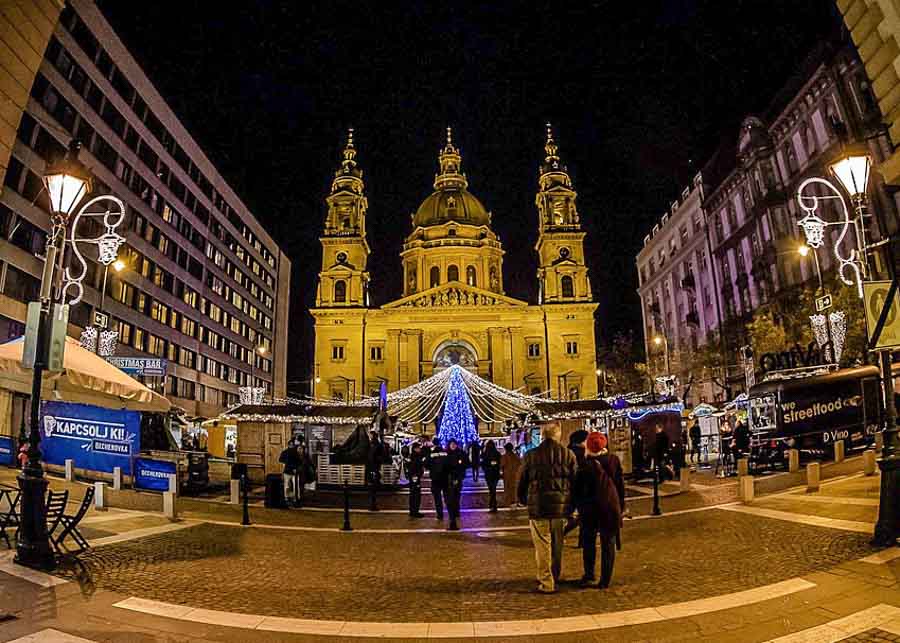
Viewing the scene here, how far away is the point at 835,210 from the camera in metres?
32.1

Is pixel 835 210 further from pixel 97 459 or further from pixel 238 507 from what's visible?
pixel 97 459

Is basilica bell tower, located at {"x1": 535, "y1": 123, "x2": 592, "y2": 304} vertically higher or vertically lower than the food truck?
higher

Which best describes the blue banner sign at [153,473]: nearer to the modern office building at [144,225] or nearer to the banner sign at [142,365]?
the banner sign at [142,365]

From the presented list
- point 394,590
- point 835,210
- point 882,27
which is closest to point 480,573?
point 394,590

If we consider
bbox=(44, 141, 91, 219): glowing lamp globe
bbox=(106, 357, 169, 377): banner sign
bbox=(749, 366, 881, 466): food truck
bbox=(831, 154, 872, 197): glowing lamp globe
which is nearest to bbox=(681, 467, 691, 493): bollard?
bbox=(749, 366, 881, 466): food truck

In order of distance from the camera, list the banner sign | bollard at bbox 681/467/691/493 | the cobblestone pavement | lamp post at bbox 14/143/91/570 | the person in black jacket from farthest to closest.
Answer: the banner sign < bollard at bbox 681/467/691/493 < the person in black jacket < lamp post at bbox 14/143/91/570 < the cobblestone pavement

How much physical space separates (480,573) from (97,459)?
13.0 m

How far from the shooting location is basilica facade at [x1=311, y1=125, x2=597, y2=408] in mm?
62812

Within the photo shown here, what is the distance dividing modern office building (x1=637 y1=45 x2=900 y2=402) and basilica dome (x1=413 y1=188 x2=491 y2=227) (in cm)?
2314

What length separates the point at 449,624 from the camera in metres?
5.63

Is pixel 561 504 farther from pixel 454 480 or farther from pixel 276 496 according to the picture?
pixel 276 496

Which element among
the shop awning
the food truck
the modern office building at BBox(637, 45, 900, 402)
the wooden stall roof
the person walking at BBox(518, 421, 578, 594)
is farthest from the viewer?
the modern office building at BBox(637, 45, 900, 402)

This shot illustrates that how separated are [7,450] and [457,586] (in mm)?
20227

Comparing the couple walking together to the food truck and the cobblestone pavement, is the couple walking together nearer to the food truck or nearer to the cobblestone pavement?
the cobblestone pavement
